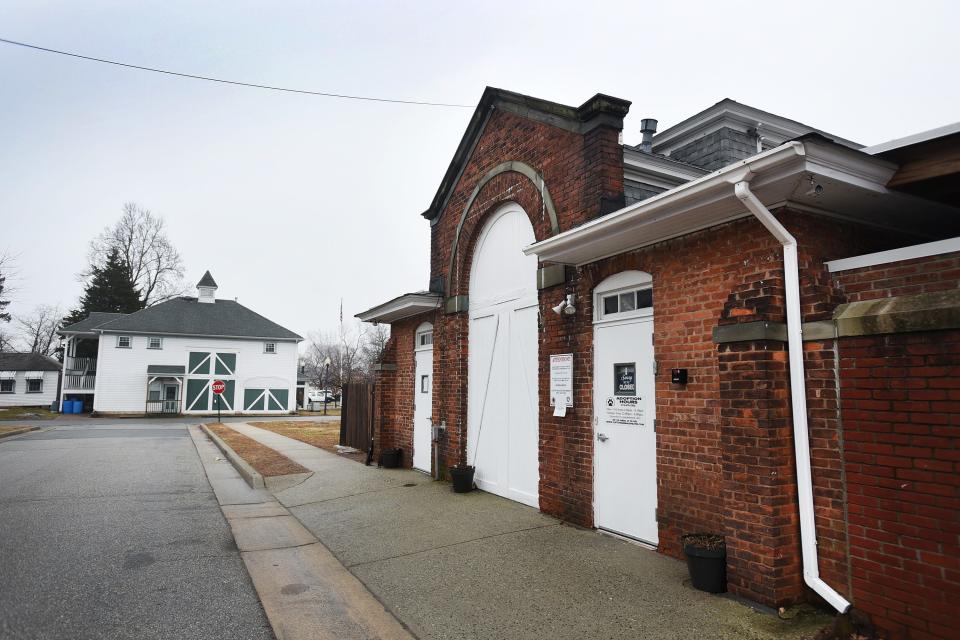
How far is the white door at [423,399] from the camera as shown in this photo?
10.5 metres

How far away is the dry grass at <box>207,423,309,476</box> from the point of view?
11.1m

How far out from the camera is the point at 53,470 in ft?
36.9

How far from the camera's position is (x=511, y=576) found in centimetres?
497

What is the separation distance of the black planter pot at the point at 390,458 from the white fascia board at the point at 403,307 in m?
2.82

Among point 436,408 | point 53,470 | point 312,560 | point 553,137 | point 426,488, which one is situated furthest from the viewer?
point 53,470

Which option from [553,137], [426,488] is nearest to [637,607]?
[426,488]

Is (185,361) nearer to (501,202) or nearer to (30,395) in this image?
(30,395)

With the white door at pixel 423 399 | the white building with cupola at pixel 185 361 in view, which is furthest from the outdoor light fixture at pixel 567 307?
the white building with cupola at pixel 185 361

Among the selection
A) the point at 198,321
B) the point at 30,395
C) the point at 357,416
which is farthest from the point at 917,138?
the point at 30,395

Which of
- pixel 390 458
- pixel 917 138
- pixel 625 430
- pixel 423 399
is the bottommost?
pixel 390 458

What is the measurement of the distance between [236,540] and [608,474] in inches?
173

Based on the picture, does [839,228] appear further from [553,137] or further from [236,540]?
[236,540]

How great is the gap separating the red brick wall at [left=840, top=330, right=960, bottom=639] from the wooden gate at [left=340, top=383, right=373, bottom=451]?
1000cm

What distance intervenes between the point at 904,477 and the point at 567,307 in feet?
12.2
